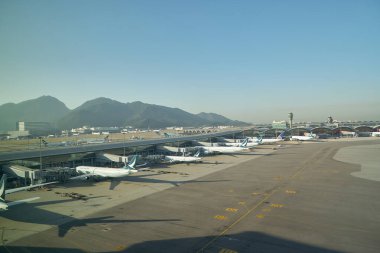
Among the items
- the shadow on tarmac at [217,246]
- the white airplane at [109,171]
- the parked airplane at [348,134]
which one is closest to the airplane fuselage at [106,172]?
the white airplane at [109,171]

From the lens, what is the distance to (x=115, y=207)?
36.8 m

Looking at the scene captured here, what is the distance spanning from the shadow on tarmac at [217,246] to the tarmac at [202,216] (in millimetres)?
92

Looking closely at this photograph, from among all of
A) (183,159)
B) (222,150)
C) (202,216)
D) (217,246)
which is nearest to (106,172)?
(202,216)

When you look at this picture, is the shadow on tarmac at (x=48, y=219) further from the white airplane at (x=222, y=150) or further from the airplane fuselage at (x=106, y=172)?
the white airplane at (x=222, y=150)

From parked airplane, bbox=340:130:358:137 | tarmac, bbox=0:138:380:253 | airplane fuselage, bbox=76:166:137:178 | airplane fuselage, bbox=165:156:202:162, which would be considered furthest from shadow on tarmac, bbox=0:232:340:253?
parked airplane, bbox=340:130:358:137

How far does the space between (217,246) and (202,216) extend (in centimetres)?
809

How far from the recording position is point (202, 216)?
3241cm

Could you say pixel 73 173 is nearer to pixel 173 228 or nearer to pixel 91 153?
pixel 91 153

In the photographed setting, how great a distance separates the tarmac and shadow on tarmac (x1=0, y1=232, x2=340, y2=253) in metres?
0.09

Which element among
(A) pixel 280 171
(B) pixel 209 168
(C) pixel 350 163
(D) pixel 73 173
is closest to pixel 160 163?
(B) pixel 209 168

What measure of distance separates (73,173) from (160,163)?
2665 centimetres

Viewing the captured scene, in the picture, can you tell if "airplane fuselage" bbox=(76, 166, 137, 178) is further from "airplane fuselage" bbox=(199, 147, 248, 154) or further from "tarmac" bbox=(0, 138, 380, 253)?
"airplane fuselage" bbox=(199, 147, 248, 154)

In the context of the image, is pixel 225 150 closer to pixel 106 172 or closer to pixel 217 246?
pixel 106 172

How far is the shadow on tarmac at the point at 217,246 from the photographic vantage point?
2362 cm
